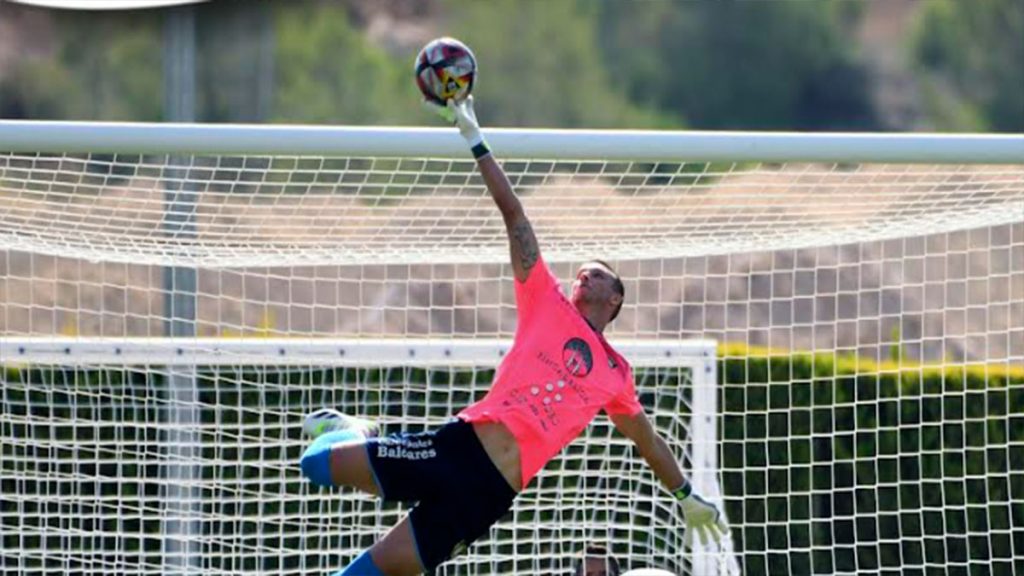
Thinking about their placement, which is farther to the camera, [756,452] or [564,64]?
[564,64]

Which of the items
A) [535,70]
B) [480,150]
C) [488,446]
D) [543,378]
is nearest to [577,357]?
[543,378]

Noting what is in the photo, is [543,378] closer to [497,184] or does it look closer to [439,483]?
[439,483]

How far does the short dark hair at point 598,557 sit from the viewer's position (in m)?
8.66

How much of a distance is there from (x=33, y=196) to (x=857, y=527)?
460 centimetres

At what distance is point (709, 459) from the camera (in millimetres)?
8844

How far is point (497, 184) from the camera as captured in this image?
6.73 metres

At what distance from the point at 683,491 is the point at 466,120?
1730 millimetres

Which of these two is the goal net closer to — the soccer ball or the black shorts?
the soccer ball

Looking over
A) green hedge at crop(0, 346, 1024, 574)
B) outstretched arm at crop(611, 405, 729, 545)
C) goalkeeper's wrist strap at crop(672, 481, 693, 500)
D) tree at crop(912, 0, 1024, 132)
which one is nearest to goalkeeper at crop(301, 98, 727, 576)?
outstretched arm at crop(611, 405, 729, 545)

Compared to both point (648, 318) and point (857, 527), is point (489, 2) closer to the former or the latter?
point (648, 318)

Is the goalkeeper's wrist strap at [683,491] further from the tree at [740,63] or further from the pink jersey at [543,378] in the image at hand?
the tree at [740,63]

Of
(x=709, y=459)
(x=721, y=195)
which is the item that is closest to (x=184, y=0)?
(x=721, y=195)

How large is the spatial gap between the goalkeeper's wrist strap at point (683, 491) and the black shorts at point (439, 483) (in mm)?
784

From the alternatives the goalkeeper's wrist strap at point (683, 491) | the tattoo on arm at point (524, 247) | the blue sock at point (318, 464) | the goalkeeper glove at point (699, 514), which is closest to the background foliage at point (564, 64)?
the goalkeeper glove at point (699, 514)
